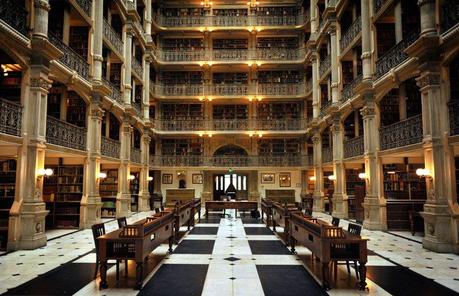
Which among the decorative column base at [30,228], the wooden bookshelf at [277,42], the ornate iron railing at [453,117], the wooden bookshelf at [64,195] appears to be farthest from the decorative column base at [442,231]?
the wooden bookshelf at [277,42]

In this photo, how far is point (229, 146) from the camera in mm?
23062

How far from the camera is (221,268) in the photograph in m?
6.13

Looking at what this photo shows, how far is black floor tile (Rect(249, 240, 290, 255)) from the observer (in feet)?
24.7

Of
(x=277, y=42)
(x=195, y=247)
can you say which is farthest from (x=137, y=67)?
(x=195, y=247)

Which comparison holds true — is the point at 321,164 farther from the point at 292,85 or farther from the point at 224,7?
the point at 224,7

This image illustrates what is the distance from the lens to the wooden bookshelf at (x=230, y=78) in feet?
75.8

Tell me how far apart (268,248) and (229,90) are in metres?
15.5

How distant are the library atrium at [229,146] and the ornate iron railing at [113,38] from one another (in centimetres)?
17

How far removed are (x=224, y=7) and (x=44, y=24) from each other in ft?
55.9

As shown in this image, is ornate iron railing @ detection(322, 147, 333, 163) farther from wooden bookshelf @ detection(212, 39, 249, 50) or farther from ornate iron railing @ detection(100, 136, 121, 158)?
ornate iron railing @ detection(100, 136, 121, 158)

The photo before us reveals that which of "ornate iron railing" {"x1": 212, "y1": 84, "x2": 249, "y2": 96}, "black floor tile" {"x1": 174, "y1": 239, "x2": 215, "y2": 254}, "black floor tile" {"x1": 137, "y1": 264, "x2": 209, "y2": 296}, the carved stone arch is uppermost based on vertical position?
"ornate iron railing" {"x1": 212, "y1": 84, "x2": 249, "y2": 96}

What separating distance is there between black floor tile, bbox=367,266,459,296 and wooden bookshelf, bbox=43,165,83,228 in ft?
31.6

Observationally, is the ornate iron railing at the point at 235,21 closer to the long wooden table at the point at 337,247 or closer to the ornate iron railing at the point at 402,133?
the ornate iron railing at the point at 402,133

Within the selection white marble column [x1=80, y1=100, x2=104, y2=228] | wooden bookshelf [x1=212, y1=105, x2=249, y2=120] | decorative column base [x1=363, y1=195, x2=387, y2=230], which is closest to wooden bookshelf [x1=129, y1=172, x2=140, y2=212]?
white marble column [x1=80, y1=100, x2=104, y2=228]
